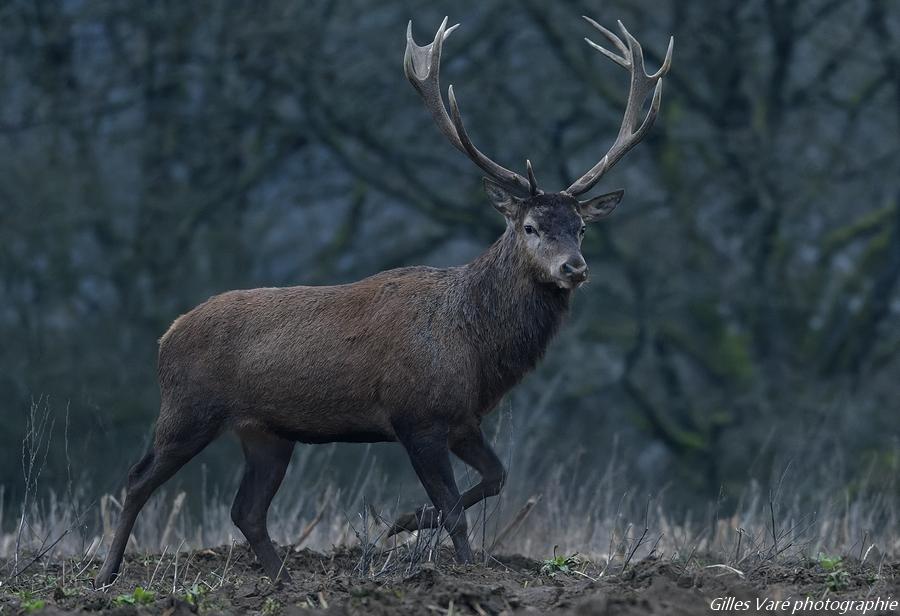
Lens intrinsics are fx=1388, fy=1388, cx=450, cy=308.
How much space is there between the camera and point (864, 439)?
14836 millimetres

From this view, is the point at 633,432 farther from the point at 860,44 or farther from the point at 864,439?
the point at 860,44

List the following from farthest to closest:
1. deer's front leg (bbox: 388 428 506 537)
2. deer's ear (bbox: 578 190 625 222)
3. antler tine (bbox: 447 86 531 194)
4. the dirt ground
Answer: deer's ear (bbox: 578 190 625 222), antler tine (bbox: 447 86 531 194), deer's front leg (bbox: 388 428 506 537), the dirt ground

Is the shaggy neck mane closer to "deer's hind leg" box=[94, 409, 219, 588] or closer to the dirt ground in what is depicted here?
the dirt ground

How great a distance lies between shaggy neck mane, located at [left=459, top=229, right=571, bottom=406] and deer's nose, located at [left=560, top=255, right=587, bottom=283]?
33cm

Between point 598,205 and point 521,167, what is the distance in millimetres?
7221

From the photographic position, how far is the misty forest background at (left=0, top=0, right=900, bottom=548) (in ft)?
49.6

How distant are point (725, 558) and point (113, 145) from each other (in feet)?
34.8

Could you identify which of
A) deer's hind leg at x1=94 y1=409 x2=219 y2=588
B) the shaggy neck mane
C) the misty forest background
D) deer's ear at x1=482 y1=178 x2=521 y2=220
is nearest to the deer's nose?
the shaggy neck mane

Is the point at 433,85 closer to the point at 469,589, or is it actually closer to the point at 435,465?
the point at 435,465

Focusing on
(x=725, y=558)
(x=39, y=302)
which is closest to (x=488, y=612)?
(x=725, y=558)

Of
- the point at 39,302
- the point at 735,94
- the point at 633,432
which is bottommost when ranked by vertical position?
the point at 633,432

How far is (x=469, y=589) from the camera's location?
17.4 ft

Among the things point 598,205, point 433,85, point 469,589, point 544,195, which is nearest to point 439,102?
point 433,85

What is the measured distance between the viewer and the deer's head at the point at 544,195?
704 centimetres
